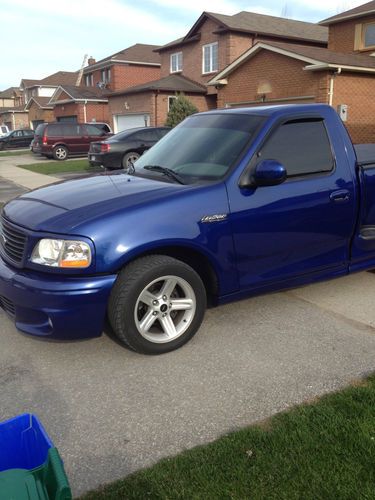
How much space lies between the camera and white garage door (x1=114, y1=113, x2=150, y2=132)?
2980cm

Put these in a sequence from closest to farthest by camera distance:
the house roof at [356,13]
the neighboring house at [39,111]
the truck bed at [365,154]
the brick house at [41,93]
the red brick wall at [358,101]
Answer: the truck bed at [365,154] → the red brick wall at [358,101] → the house roof at [356,13] → the neighboring house at [39,111] → the brick house at [41,93]

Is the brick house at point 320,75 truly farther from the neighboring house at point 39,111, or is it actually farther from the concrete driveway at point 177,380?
the neighboring house at point 39,111

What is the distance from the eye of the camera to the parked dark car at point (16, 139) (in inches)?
1464

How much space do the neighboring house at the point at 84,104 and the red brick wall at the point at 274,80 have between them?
19.7 meters

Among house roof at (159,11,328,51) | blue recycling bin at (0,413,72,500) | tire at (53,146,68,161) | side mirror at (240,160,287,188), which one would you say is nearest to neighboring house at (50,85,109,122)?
house roof at (159,11,328,51)

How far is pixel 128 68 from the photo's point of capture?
41.7 m

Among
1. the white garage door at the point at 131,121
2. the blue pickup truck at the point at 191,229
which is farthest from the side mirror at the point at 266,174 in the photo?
the white garage door at the point at 131,121

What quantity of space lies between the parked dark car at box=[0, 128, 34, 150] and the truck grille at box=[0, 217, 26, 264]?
36.3 metres

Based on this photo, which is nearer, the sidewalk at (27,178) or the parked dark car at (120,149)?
the sidewalk at (27,178)

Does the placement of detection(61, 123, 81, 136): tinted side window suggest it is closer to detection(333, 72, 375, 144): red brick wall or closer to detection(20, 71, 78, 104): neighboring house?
detection(333, 72, 375, 144): red brick wall

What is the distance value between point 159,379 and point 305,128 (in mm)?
2436

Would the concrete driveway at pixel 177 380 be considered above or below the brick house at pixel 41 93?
below

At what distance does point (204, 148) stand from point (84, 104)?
124 feet

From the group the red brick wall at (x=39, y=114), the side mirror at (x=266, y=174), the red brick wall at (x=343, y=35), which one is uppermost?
the red brick wall at (x=343, y=35)
